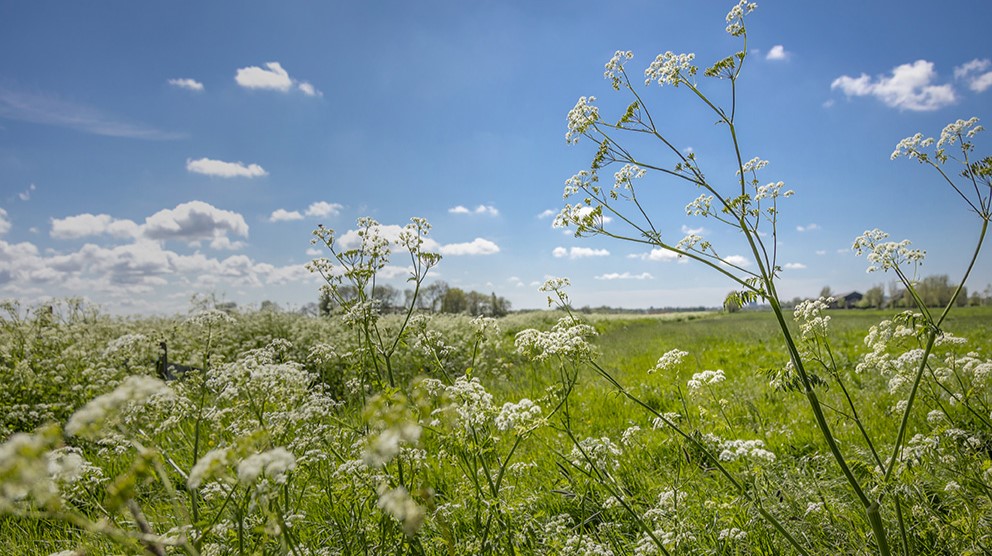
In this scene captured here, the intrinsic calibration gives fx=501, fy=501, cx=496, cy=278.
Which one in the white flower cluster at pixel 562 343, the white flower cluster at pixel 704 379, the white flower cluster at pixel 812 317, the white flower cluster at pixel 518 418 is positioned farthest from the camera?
the white flower cluster at pixel 704 379

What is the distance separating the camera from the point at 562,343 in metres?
3.54

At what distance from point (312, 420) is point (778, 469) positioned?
431 cm

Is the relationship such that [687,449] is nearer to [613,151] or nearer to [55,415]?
[613,151]

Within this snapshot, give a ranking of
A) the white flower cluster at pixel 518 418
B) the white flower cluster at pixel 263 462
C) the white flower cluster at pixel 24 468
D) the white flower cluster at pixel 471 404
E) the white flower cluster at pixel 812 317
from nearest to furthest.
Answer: the white flower cluster at pixel 24 468 < the white flower cluster at pixel 263 462 < the white flower cluster at pixel 471 404 < the white flower cluster at pixel 518 418 < the white flower cluster at pixel 812 317

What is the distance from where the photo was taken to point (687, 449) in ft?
16.8

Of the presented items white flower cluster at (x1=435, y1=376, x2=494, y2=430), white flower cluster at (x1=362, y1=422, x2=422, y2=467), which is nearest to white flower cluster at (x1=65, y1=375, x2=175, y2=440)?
white flower cluster at (x1=362, y1=422, x2=422, y2=467)

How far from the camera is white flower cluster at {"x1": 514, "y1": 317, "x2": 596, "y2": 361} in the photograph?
11.6ft

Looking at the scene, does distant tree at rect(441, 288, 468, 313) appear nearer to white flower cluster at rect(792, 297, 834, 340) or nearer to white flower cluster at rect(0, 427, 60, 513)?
white flower cluster at rect(792, 297, 834, 340)

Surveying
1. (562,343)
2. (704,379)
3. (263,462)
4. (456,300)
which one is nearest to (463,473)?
(562,343)

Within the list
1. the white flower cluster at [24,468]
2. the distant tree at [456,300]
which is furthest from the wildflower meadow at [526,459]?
the distant tree at [456,300]

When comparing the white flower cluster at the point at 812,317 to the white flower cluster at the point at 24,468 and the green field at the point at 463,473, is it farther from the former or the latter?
the white flower cluster at the point at 24,468

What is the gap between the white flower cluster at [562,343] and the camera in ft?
11.6

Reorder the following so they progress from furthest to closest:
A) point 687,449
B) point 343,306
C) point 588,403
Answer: point 588,403, point 687,449, point 343,306

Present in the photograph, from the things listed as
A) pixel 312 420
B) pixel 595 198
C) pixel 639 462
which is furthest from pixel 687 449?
pixel 312 420
